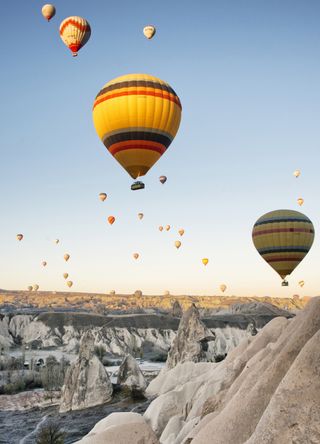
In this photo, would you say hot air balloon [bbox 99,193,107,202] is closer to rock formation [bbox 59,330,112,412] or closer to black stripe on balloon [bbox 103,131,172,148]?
rock formation [bbox 59,330,112,412]

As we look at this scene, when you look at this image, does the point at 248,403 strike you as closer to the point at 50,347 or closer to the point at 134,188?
the point at 134,188

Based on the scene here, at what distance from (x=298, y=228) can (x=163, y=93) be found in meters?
18.4

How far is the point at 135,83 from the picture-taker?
96.9ft

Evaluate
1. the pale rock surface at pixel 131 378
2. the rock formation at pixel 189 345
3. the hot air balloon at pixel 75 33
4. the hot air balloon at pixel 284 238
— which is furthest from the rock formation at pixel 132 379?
the hot air balloon at pixel 75 33

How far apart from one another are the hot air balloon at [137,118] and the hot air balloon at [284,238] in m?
15.6

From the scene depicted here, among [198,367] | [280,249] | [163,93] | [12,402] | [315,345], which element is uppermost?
[163,93]

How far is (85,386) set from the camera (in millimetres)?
37656

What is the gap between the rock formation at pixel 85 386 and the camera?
36906 mm

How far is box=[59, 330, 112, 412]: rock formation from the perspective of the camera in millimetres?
36906

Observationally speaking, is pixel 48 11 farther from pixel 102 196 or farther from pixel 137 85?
pixel 102 196

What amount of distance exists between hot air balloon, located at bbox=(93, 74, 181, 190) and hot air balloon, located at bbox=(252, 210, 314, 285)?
15.6m

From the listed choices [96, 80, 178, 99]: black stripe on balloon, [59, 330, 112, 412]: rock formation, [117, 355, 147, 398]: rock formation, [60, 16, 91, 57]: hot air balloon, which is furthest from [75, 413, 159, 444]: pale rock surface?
[60, 16, 91, 57]: hot air balloon

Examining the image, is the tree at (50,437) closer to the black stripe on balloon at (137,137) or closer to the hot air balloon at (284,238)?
the black stripe on balloon at (137,137)

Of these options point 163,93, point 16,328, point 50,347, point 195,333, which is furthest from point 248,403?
point 16,328
